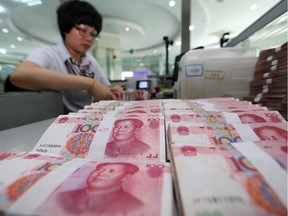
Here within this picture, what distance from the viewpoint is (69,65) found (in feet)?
3.68

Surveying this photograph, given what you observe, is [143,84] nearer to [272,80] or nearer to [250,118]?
[272,80]

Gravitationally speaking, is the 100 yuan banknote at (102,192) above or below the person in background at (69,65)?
below

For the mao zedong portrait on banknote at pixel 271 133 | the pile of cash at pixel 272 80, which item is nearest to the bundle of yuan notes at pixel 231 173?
the mao zedong portrait on banknote at pixel 271 133

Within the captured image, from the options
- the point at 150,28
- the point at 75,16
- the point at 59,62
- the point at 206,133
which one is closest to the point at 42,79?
the point at 59,62

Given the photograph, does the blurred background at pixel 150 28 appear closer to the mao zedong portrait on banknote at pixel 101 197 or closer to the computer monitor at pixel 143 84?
the computer monitor at pixel 143 84

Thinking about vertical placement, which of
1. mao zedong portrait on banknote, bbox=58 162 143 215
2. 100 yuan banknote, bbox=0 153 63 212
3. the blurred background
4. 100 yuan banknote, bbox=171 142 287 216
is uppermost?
the blurred background

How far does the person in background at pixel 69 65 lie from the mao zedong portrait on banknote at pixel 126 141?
587 mm

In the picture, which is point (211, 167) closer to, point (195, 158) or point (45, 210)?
point (195, 158)

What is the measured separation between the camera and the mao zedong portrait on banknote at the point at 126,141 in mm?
330

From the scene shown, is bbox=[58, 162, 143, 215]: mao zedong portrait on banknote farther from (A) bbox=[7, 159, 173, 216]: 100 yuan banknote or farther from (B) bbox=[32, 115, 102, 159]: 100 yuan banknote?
(B) bbox=[32, 115, 102, 159]: 100 yuan banknote

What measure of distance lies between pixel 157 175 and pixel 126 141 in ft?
0.43

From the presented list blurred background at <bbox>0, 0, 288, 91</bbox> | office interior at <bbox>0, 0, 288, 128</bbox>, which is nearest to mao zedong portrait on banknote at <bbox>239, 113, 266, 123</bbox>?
office interior at <bbox>0, 0, 288, 128</bbox>

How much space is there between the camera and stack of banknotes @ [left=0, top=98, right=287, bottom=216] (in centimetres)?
18

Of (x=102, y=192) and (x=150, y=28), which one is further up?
(x=150, y=28)
